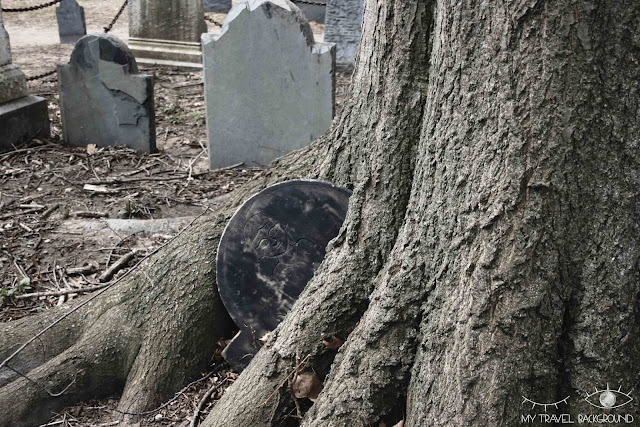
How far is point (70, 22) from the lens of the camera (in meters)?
11.0

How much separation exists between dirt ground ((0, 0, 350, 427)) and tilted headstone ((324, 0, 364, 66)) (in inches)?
102

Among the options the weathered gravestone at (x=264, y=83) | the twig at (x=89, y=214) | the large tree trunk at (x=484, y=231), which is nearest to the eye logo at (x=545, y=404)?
the large tree trunk at (x=484, y=231)

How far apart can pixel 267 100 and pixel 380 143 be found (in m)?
3.33

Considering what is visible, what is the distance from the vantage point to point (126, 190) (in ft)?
17.3

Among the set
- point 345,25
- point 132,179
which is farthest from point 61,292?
point 345,25

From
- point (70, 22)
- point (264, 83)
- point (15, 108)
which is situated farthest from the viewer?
point (70, 22)

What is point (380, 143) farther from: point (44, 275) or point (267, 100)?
point (267, 100)

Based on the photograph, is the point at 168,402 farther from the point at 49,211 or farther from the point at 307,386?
the point at 49,211

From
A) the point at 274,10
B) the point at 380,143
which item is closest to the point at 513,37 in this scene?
the point at 380,143

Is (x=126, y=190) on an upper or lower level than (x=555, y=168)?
lower

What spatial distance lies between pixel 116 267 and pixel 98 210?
115 cm

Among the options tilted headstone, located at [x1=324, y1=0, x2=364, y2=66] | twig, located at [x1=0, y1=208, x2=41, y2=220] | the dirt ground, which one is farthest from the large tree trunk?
tilted headstone, located at [x1=324, y1=0, x2=364, y2=66]

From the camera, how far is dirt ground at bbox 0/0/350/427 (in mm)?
3526

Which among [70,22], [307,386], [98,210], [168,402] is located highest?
[70,22]
